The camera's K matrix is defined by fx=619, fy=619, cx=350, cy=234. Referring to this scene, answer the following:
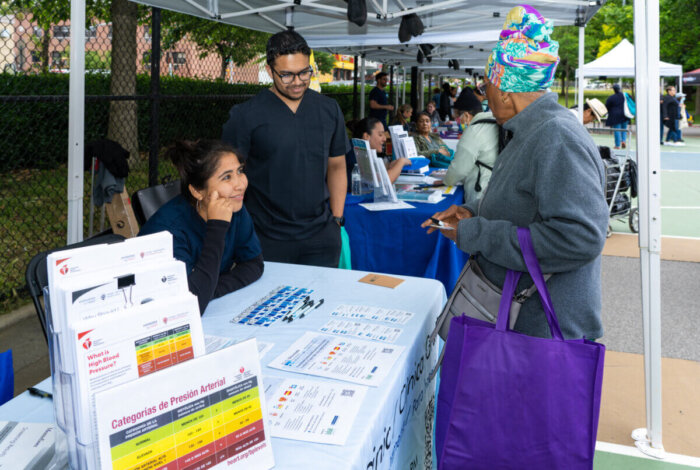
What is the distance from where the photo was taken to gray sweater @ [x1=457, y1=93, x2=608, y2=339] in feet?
5.76

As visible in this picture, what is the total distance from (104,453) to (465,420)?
1.07 meters

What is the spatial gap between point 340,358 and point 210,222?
78 centimetres

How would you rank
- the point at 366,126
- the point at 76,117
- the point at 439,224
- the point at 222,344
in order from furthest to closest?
the point at 366,126, the point at 76,117, the point at 439,224, the point at 222,344

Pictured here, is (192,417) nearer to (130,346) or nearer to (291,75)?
(130,346)

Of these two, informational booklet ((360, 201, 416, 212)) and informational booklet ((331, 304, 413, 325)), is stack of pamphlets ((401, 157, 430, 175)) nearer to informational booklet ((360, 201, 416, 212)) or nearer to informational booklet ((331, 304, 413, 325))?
informational booklet ((360, 201, 416, 212))

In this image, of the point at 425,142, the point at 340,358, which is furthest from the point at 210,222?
the point at 425,142

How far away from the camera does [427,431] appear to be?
7.55 feet

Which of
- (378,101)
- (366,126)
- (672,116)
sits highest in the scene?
(672,116)

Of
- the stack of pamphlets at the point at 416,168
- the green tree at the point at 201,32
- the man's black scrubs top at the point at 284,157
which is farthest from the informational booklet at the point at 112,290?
the green tree at the point at 201,32

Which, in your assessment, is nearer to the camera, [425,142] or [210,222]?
[210,222]

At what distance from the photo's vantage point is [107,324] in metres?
1.07

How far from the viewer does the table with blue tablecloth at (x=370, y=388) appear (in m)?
1.34

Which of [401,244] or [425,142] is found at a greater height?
[425,142]

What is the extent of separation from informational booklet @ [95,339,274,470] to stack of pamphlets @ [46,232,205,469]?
0.12 feet
